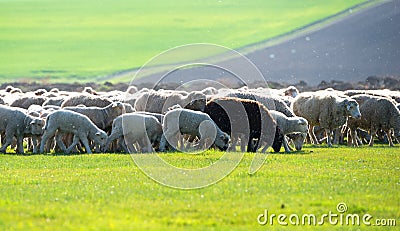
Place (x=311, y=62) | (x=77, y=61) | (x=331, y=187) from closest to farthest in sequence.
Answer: (x=331, y=187) < (x=311, y=62) < (x=77, y=61)

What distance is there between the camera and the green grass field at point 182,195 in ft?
34.9

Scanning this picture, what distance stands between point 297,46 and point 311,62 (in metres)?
2.13

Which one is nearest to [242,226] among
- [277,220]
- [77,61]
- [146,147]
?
[277,220]

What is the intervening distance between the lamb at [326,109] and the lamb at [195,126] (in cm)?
503

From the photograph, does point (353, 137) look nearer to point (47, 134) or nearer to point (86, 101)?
point (86, 101)

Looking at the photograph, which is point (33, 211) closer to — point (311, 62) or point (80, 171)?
point (80, 171)

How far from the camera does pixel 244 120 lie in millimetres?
21625

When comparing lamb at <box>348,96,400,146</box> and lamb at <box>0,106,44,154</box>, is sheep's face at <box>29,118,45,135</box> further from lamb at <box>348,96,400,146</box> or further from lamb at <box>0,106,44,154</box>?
lamb at <box>348,96,400,146</box>

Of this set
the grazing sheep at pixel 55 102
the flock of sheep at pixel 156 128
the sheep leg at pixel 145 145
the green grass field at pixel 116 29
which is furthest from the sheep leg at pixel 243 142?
the green grass field at pixel 116 29

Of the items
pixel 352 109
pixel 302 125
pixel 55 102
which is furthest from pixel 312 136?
pixel 55 102

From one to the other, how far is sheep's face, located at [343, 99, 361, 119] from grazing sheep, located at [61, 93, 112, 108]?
7.63m

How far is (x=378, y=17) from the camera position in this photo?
254 ft

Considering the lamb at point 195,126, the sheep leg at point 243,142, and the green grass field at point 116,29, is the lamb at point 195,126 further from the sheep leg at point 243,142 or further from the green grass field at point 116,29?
the green grass field at point 116,29

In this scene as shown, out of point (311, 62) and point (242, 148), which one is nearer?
point (242, 148)
